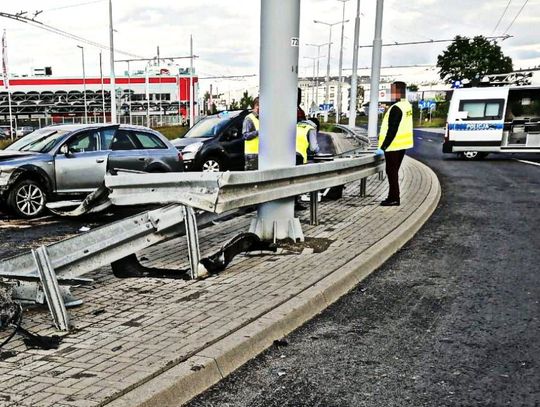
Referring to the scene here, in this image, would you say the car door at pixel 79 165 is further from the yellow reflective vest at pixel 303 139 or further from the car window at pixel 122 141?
the yellow reflective vest at pixel 303 139

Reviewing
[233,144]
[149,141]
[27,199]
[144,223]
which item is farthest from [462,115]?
[144,223]

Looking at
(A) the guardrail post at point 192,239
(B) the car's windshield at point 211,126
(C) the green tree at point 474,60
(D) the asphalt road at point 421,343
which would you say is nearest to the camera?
(D) the asphalt road at point 421,343

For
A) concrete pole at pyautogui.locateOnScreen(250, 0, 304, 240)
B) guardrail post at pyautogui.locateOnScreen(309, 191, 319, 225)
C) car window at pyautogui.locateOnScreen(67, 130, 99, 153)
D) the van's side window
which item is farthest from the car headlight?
the van's side window

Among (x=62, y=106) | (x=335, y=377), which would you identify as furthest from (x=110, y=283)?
(x=62, y=106)

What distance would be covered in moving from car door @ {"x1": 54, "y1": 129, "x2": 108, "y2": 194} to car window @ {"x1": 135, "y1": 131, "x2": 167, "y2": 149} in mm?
940

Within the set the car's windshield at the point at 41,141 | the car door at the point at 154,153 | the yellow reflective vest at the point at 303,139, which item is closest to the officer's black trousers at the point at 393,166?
the yellow reflective vest at the point at 303,139

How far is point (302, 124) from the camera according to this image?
30.7 ft

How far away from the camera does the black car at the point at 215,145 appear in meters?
14.9

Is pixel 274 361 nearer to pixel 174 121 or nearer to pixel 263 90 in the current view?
pixel 263 90

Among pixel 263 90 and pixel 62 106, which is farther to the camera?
pixel 62 106

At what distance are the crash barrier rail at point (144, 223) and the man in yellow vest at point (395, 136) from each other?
2.92 metres

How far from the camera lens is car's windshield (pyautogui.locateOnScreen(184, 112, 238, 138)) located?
15637 mm

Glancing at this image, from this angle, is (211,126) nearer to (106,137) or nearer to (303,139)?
(106,137)

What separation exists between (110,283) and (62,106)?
94.3 meters
